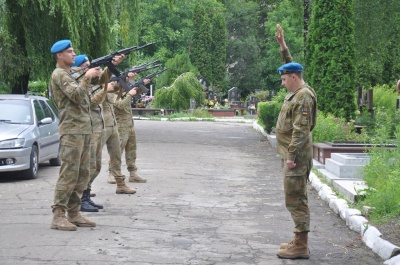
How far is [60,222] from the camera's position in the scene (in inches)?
364

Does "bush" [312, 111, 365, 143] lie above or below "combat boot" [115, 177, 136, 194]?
above

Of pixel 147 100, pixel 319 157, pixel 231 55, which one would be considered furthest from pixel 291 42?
pixel 319 157

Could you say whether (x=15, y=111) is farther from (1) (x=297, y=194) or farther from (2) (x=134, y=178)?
(1) (x=297, y=194)

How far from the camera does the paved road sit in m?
8.03

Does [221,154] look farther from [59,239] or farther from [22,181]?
[59,239]

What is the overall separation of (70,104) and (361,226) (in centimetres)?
385

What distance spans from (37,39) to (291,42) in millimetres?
45053

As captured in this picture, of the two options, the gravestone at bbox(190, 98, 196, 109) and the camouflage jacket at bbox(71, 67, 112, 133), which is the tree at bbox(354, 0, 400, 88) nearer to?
the gravestone at bbox(190, 98, 196, 109)

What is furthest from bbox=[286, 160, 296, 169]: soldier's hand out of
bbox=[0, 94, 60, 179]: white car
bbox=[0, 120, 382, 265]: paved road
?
bbox=[0, 94, 60, 179]: white car

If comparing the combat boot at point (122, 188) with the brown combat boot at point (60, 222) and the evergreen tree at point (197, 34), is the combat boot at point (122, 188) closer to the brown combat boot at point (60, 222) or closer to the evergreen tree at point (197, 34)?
the brown combat boot at point (60, 222)

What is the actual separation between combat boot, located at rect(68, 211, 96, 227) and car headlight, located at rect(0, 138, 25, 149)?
5.28m

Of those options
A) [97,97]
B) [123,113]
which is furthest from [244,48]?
[97,97]

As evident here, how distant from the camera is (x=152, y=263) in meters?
7.61

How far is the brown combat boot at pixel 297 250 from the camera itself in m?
8.09
